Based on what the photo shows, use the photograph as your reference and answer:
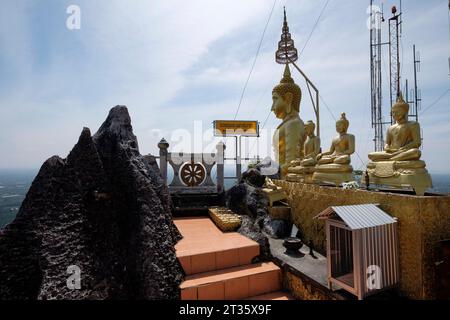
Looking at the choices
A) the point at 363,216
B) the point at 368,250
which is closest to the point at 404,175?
the point at 363,216

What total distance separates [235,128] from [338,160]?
1191 centimetres

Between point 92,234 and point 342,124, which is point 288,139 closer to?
point 342,124

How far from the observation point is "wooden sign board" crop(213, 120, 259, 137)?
1805cm

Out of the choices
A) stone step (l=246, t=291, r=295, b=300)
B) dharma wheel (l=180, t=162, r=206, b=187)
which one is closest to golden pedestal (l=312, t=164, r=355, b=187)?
stone step (l=246, t=291, r=295, b=300)

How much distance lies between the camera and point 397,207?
14.4 ft

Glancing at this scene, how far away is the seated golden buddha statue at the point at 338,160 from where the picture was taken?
6.95 meters

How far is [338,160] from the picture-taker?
7062mm

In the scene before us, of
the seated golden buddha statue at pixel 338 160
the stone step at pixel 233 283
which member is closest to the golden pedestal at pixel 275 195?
the seated golden buddha statue at pixel 338 160

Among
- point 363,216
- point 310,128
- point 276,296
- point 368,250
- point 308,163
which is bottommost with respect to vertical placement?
point 276,296

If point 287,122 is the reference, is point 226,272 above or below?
below

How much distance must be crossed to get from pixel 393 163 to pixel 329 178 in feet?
5.80

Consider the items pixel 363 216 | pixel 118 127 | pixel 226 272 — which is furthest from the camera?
pixel 118 127

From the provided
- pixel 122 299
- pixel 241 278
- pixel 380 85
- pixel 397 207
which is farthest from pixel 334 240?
pixel 380 85

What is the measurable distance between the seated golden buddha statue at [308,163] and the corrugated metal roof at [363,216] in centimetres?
371
